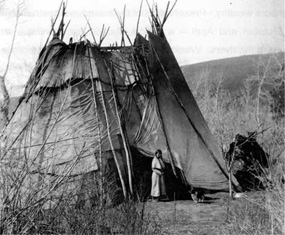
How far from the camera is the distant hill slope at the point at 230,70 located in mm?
43625

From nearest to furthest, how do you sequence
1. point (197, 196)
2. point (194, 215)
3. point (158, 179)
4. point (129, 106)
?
point (194, 215), point (197, 196), point (158, 179), point (129, 106)

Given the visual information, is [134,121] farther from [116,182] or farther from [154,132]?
[116,182]

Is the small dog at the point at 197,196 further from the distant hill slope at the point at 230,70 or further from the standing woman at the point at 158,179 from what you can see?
the distant hill slope at the point at 230,70

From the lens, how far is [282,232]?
5504 millimetres

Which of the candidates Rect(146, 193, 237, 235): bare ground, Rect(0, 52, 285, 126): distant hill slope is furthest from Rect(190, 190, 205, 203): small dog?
Rect(0, 52, 285, 126): distant hill slope

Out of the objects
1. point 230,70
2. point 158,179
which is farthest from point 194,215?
point 230,70

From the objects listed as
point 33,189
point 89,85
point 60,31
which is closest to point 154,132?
point 89,85

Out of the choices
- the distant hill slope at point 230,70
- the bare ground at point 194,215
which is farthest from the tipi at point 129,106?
the distant hill slope at point 230,70

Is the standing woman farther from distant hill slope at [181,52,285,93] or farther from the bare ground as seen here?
distant hill slope at [181,52,285,93]

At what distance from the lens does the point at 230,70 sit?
164ft

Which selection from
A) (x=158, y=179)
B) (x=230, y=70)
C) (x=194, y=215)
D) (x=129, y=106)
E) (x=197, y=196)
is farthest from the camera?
(x=230, y=70)

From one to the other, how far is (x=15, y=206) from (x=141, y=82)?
6748mm

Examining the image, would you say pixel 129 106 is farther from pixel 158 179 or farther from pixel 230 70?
pixel 230 70

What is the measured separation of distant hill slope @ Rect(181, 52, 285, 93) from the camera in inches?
1718
